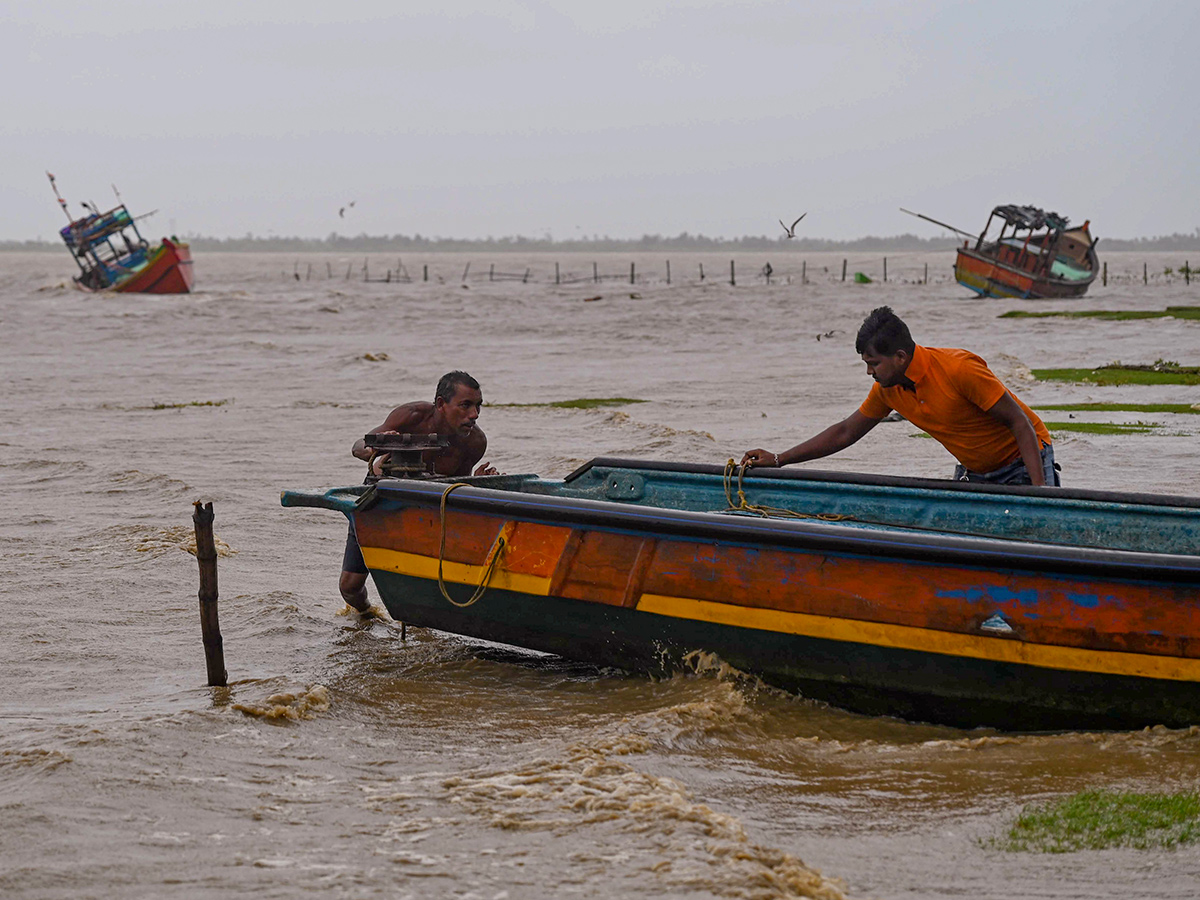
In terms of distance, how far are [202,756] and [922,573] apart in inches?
108

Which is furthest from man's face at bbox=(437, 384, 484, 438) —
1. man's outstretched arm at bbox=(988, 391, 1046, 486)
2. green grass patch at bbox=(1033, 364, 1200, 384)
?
green grass patch at bbox=(1033, 364, 1200, 384)

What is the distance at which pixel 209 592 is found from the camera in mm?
5266

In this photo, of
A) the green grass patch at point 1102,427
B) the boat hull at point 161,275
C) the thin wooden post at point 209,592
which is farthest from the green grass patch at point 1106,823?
the boat hull at point 161,275

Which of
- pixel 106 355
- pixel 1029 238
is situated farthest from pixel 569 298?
pixel 106 355

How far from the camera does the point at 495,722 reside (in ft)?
16.8

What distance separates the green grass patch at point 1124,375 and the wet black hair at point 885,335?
11.7 metres

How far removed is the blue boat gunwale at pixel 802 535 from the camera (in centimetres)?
427

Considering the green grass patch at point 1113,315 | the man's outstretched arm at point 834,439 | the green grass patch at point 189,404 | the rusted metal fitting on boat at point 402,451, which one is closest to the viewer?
the man's outstretched arm at point 834,439

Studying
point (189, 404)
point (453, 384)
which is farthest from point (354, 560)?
point (189, 404)

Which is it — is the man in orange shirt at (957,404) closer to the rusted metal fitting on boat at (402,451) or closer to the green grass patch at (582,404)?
the rusted metal fitting on boat at (402,451)

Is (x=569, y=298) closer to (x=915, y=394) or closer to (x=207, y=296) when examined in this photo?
(x=207, y=296)

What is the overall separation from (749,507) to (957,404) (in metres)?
1.22

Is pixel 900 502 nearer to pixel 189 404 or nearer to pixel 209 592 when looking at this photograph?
pixel 209 592

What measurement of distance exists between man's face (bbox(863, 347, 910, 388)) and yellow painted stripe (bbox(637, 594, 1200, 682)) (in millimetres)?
1257
